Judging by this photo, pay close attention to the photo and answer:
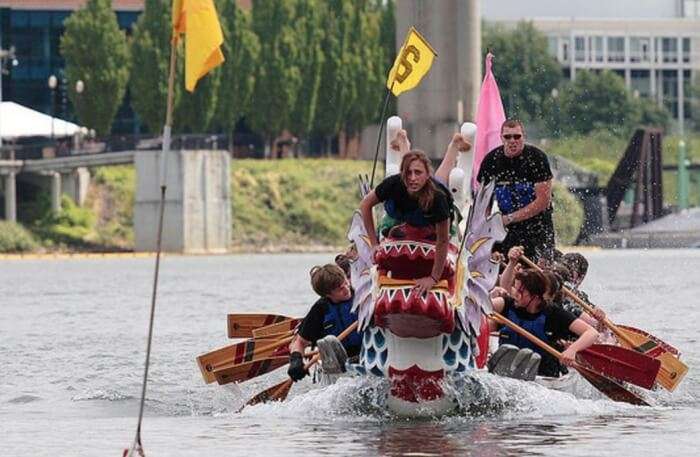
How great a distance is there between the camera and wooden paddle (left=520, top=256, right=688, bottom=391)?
22.3 m

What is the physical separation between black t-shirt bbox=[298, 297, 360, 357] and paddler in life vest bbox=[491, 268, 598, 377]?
1.42m

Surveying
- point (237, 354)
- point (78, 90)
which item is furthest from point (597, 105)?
point (237, 354)

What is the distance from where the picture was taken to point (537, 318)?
21781mm

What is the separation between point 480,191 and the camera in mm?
20828

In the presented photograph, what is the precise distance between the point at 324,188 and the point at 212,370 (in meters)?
88.6

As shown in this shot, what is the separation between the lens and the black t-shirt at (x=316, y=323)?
71.1 ft

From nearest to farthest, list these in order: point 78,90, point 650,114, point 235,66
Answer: point 78,90 < point 235,66 < point 650,114

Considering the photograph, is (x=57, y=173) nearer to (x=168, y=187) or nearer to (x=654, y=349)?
(x=168, y=187)

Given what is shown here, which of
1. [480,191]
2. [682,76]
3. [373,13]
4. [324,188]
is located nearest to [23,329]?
[480,191]

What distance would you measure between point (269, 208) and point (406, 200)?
296ft

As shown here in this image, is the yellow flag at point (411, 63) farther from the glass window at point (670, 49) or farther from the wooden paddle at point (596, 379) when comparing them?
the glass window at point (670, 49)

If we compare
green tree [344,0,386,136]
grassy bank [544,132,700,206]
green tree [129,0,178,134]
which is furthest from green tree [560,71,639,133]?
green tree [129,0,178,134]

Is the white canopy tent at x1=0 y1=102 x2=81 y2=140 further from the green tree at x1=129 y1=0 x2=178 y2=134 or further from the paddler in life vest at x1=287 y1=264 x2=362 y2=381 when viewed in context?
the paddler in life vest at x1=287 y1=264 x2=362 y2=381

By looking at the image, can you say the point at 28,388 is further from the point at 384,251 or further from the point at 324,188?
the point at 324,188
